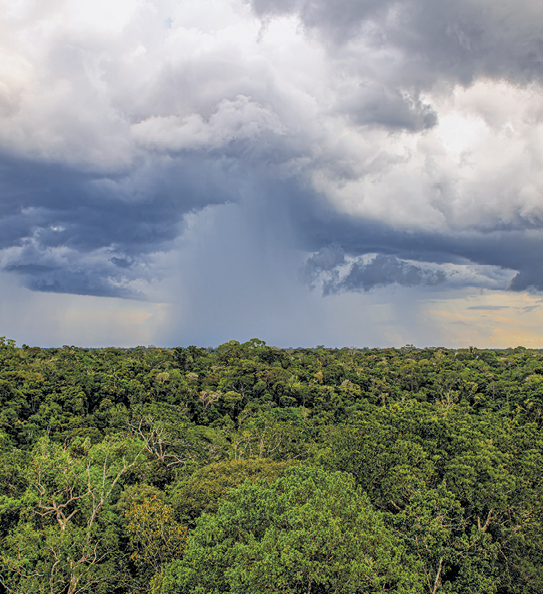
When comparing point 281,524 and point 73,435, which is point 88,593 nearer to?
point 281,524

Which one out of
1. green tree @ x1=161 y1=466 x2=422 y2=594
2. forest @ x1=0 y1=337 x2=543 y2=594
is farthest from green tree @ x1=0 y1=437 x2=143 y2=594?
green tree @ x1=161 y1=466 x2=422 y2=594

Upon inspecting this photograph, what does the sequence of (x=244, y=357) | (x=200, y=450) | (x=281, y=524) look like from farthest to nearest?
(x=244, y=357) < (x=200, y=450) < (x=281, y=524)

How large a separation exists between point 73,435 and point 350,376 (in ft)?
177

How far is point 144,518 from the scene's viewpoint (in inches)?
814

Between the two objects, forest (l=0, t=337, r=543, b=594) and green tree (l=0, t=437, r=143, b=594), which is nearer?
forest (l=0, t=337, r=543, b=594)

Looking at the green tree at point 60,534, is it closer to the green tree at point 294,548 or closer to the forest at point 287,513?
the forest at point 287,513

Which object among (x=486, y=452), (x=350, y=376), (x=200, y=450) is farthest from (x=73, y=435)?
(x=350, y=376)

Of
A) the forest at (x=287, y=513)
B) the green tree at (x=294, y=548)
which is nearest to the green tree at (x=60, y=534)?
the forest at (x=287, y=513)

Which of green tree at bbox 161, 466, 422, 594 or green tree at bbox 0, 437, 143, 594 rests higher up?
green tree at bbox 161, 466, 422, 594

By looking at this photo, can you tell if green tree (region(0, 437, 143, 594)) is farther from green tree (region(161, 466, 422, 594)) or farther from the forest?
green tree (region(161, 466, 422, 594))

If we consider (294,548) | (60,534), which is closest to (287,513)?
(294,548)

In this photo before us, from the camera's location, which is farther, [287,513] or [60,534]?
[60,534]

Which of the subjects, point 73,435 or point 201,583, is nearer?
point 201,583

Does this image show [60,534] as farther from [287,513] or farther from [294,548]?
[294,548]
